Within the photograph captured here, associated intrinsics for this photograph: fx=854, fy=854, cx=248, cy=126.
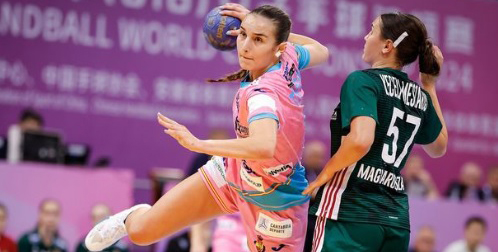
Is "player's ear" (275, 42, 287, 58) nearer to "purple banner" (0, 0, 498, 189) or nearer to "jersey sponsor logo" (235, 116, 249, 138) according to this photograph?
"jersey sponsor logo" (235, 116, 249, 138)

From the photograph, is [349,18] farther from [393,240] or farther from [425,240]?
[393,240]

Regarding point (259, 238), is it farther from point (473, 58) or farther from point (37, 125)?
point (473, 58)

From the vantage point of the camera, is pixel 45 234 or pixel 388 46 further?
pixel 45 234

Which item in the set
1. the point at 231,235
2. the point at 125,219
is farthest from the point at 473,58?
the point at 125,219

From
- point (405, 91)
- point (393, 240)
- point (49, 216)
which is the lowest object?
point (49, 216)

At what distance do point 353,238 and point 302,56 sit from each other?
50.9 inches

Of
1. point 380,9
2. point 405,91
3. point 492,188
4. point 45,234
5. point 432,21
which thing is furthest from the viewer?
point 432,21

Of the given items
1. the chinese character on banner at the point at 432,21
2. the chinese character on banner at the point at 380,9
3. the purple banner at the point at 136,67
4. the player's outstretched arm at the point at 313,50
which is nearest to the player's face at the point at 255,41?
the player's outstretched arm at the point at 313,50

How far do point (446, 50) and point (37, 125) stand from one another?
7.19m

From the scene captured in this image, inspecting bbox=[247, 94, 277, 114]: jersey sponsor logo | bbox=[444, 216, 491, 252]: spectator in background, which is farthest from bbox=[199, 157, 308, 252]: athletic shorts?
bbox=[444, 216, 491, 252]: spectator in background

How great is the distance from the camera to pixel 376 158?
4.52 metres

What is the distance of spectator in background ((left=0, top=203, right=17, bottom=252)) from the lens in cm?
964

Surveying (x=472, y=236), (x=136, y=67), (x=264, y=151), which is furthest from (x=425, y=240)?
(x=264, y=151)

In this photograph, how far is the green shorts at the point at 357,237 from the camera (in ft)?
14.4
